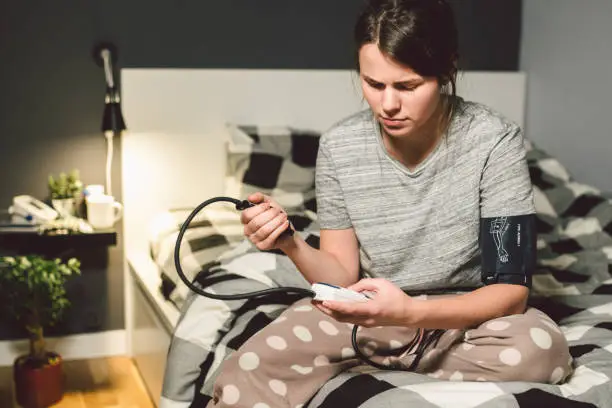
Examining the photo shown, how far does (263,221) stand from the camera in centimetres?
134

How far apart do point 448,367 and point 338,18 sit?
2.00 meters

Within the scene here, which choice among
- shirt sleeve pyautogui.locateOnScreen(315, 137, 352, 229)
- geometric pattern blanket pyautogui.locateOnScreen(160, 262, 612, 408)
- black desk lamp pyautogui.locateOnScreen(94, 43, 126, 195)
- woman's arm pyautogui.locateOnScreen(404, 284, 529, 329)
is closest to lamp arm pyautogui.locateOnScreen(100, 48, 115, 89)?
black desk lamp pyautogui.locateOnScreen(94, 43, 126, 195)

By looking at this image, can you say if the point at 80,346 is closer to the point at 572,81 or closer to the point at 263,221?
the point at 263,221

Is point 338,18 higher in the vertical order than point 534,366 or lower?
higher

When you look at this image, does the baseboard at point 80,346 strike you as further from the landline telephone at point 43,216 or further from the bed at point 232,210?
the landline telephone at point 43,216

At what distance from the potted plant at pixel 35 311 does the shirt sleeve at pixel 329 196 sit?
115 centimetres

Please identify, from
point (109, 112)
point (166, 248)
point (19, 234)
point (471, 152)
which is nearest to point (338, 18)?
point (109, 112)

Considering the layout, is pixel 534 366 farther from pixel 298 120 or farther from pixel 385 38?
pixel 298 120

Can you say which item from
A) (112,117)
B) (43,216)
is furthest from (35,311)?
(112,117)

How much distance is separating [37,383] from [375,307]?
5.08ft

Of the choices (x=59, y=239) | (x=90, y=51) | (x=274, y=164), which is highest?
(x=90, y=51)

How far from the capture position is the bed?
5.89 feet

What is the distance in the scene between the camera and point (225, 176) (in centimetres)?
291

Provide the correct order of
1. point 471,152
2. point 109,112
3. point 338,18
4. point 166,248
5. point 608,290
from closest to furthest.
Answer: point 471,152, point 608,290, point 166,248, point 109,112, point 338,18
